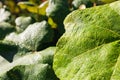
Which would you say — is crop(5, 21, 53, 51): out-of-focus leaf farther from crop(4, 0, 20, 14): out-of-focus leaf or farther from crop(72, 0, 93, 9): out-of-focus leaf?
crop(4, 0, 20, 14): out-of-focus leaf

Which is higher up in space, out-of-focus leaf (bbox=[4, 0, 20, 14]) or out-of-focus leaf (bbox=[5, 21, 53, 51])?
out-of-focus leaf (bbox=[5, 21, 53, 51])

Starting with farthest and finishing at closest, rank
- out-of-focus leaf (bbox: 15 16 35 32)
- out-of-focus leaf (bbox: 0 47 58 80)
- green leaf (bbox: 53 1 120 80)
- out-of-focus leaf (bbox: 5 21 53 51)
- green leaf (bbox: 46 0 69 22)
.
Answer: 1. out-of-focus leaf (bbox: 15 16 35 32)
2. green leaf (bbox: 46 0 69 22)
3. out-of-focus leaf (bbox: 5 21 53 51)
4. out-of-focus leaf (bbox: 0 47 58 80)
5. green leaf (bbox: 53 1 120 80)

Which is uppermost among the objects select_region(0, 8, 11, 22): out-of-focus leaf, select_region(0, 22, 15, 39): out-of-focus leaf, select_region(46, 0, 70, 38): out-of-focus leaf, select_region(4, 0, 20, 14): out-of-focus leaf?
select_region(46, 0, 70, 38): out-of-focus leaf

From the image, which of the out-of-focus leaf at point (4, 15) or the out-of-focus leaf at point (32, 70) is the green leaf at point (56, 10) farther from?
the out-of-focus leaf at point (4, 15)

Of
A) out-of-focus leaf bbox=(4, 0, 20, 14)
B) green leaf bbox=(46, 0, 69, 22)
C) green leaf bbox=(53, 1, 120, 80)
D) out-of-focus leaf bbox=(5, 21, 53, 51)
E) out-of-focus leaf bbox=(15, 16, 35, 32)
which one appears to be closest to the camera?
green leaf bbox=(53, 1, 120, 80)

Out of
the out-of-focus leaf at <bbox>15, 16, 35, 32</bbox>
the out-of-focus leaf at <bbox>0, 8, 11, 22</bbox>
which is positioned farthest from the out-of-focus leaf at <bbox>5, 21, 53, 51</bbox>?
the out-of-focus leaf at <bbox>0, 8, 11, 22</bbox>

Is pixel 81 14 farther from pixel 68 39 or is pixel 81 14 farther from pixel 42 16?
pixel 42 16

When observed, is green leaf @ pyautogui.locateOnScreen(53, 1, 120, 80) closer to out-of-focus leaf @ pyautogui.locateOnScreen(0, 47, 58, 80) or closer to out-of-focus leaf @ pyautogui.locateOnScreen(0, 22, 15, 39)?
out-of-focus leaf @ pyautogui.locateOnScreen(0, 47, 58, 80)

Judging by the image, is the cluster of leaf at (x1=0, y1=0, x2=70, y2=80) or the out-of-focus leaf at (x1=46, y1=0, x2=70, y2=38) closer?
the cluster of leaf at (x1=0, y1=0, x2=70, y2=80)

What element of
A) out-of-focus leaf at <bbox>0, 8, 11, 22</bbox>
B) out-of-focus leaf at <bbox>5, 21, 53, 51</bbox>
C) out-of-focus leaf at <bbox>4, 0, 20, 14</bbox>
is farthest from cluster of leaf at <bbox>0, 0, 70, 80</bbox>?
out-of-focus leaf at <bbox>4, 0, 20, 14</bbox>

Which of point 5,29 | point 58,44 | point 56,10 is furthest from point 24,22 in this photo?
point 58,44
